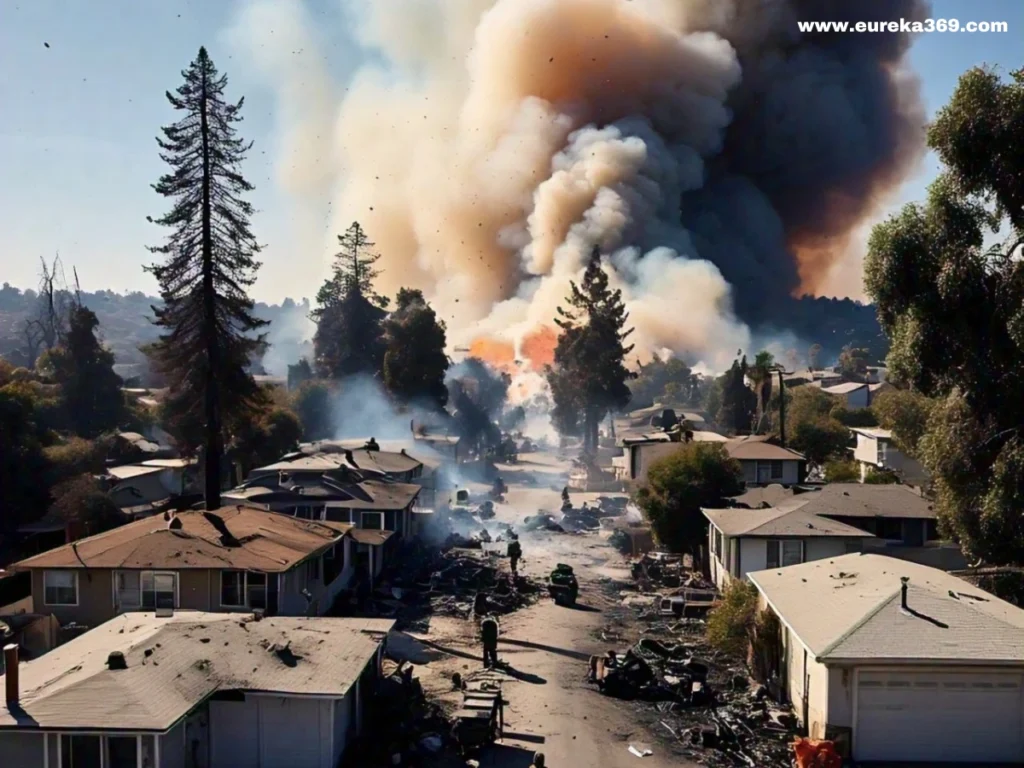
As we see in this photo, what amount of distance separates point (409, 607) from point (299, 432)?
29.0 metres

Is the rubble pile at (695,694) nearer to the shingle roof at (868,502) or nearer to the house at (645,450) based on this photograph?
the shingle roof at (868,502)

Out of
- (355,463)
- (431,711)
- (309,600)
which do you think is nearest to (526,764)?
(431,711)

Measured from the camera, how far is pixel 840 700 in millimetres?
17484

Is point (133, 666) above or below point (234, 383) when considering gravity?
below

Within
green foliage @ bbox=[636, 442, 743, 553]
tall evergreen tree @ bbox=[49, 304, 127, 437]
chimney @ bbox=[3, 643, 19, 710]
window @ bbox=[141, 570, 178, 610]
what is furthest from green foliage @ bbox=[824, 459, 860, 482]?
tall evergreen tree @ bbox=[49, 304, 127, 437]

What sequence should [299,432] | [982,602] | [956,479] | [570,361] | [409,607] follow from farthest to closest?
[570,361] < [299,432] < [409,607] < [956,479] < [982,602]

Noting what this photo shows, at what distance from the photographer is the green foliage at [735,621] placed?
24203mm

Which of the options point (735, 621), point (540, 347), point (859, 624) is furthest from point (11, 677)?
point (540, 347)

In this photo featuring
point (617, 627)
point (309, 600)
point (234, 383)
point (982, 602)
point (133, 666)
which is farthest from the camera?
point (234, 383)

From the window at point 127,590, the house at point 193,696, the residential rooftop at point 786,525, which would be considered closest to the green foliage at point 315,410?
the residential rooftop at point 786,525

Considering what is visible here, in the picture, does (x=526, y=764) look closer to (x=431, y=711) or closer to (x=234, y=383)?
(x=431, y=711)

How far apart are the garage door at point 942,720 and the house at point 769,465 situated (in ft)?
86.2

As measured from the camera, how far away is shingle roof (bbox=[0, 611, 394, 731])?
1428cm

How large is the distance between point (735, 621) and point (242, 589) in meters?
12.5
